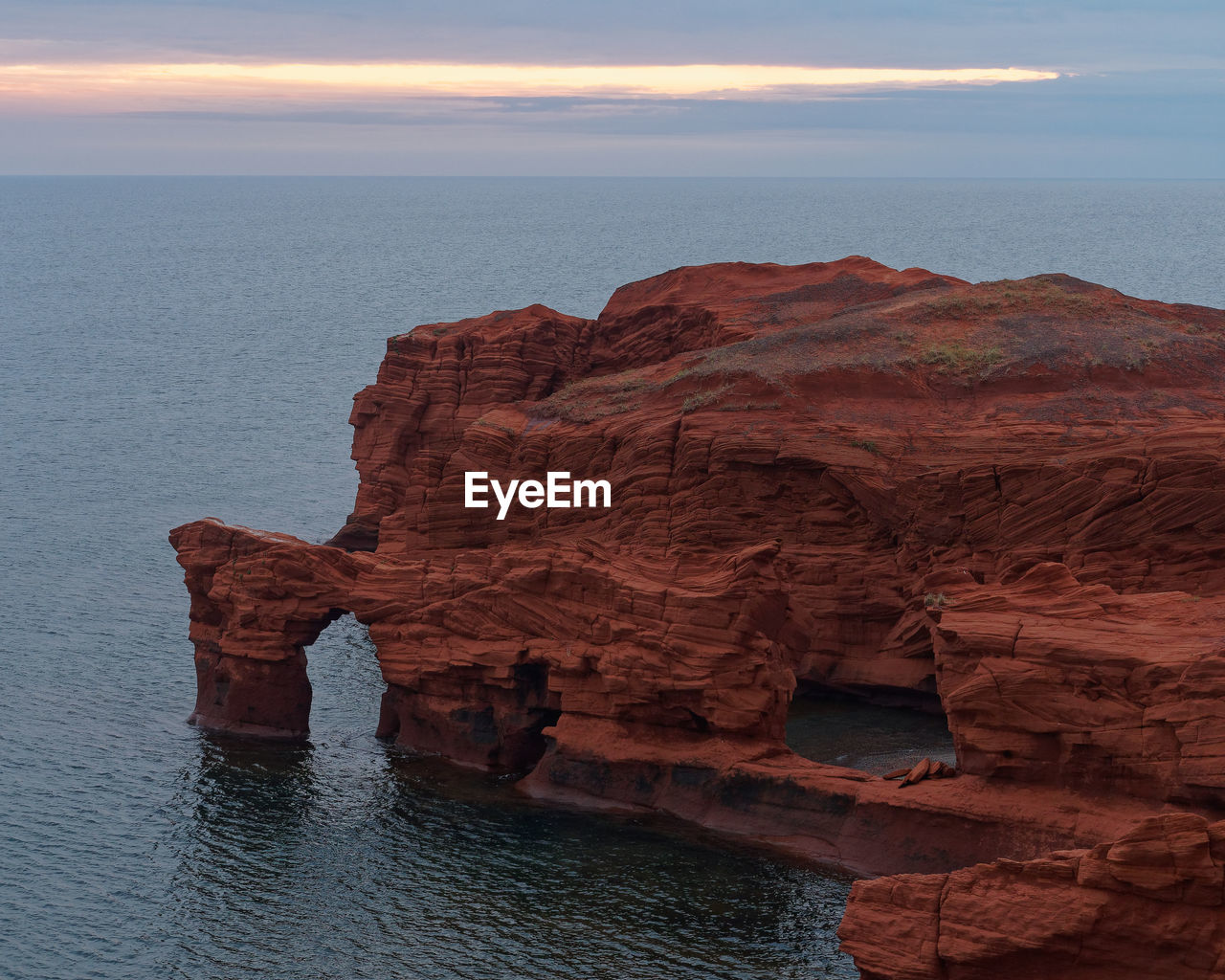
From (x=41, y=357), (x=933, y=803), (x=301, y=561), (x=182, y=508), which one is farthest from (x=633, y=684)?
(x=41, y=357)

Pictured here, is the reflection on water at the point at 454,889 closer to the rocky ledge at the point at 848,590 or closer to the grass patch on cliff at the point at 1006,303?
the rocky ledge at the point at 848,590

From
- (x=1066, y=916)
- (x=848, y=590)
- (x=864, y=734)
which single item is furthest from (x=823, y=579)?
(x=1066, y=916)

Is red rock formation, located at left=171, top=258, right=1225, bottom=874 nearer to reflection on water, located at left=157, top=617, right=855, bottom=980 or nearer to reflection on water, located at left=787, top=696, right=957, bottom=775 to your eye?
reflection on water, located at left=787, top=696, right=957, bottom=775

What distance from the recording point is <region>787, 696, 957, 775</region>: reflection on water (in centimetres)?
4981

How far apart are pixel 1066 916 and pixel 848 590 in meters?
25.8

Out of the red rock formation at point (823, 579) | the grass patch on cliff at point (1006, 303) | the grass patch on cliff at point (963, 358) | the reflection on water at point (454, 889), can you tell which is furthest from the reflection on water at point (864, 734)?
the grass patch on cliff at point (1006, 303)

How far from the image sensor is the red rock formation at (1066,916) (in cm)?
2897

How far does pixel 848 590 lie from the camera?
181 ft

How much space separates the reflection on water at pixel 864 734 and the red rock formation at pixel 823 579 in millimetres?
922

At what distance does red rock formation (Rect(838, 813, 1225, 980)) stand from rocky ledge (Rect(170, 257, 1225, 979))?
7 cm

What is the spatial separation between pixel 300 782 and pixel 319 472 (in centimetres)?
5530

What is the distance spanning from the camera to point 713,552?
53125 millimetres

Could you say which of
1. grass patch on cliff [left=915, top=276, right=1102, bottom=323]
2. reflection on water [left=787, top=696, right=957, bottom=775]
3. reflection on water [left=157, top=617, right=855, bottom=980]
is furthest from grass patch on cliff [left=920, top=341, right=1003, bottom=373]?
reflection on water [left=157, top=617, right=855, bottom=980]

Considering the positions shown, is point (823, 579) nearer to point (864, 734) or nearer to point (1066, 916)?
Answer: point (864, 734)
